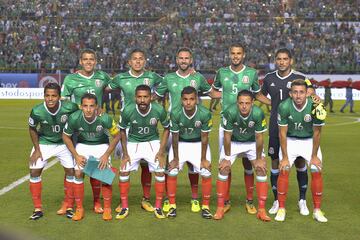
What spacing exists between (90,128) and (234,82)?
6.93 ft

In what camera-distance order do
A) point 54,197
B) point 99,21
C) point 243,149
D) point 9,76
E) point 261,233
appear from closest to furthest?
point 261,233 → point 243,149 → point 54,197 → point 9,76 → point 99,21

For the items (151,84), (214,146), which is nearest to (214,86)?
(151,84)

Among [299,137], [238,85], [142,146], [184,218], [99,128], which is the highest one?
[238,85]

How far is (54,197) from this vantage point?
9.08 m

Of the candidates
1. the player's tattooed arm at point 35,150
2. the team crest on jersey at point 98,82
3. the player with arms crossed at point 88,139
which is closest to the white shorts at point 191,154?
the player with arms crossed at point 88,139

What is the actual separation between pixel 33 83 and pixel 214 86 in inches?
1260

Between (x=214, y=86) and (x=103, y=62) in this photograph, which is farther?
(x=103, y=62)

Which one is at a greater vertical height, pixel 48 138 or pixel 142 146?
pixel 48 138

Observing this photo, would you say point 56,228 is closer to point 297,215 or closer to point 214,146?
point 297,215

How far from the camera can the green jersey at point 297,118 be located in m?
7.59

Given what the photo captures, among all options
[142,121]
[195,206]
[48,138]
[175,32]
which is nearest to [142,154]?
[142,121]

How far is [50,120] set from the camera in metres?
7.64

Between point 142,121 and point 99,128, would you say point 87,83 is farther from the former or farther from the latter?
point 142,121

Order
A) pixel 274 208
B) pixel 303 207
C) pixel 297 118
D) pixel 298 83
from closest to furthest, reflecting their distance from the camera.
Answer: pixel 298 83, pixel 297 118, pixel 303 207, pixel 274 208
